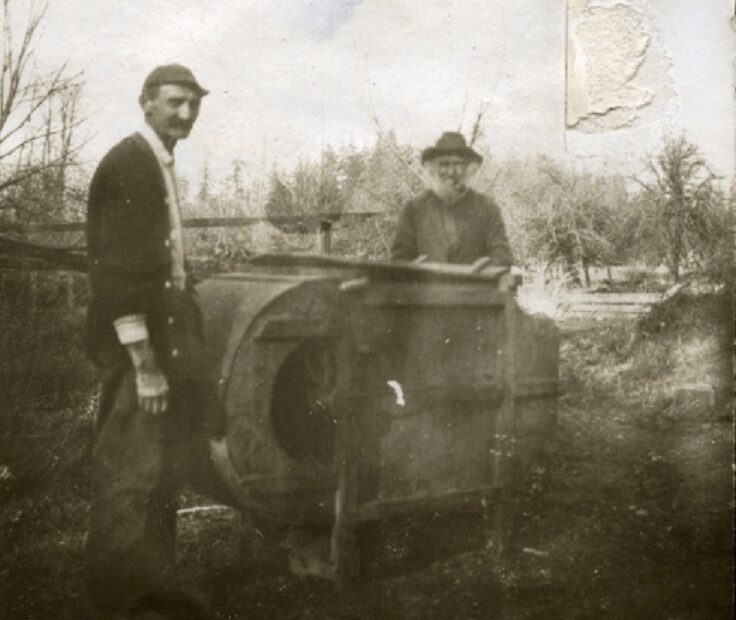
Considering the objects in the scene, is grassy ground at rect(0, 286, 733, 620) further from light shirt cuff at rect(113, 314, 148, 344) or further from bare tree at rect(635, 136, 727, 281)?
light shirt cuff at rect(113, 314, 148, 344)

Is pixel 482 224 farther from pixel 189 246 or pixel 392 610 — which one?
pixel 392 610

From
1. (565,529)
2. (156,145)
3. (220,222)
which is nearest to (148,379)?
(220,222)

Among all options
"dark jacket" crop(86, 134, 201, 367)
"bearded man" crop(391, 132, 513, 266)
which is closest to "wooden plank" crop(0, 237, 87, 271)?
"dark jacket" crop(86, 134, 201, 367)

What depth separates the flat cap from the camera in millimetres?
3270

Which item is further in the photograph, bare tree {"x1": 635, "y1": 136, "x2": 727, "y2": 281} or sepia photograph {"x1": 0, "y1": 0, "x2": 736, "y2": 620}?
bare tree {"x1": 635, "y1": 136, "x2": 727, "y2": 281}

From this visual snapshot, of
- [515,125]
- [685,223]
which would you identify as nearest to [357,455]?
[515,125]

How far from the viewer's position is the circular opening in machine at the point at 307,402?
3.52 m

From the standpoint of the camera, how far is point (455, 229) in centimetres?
422

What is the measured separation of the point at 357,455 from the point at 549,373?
1269 mm

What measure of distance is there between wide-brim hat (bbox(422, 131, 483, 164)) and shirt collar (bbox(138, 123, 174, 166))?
130 centimetres

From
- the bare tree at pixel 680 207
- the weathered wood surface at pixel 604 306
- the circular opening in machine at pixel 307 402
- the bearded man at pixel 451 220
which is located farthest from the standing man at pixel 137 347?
the bare tree at pixel 680 207

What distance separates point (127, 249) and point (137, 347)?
1.19 feet

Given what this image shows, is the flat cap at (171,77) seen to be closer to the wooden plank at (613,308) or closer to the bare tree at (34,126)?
the bare tree at (34,126)

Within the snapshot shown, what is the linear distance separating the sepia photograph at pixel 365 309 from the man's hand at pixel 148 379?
10 millimetres
